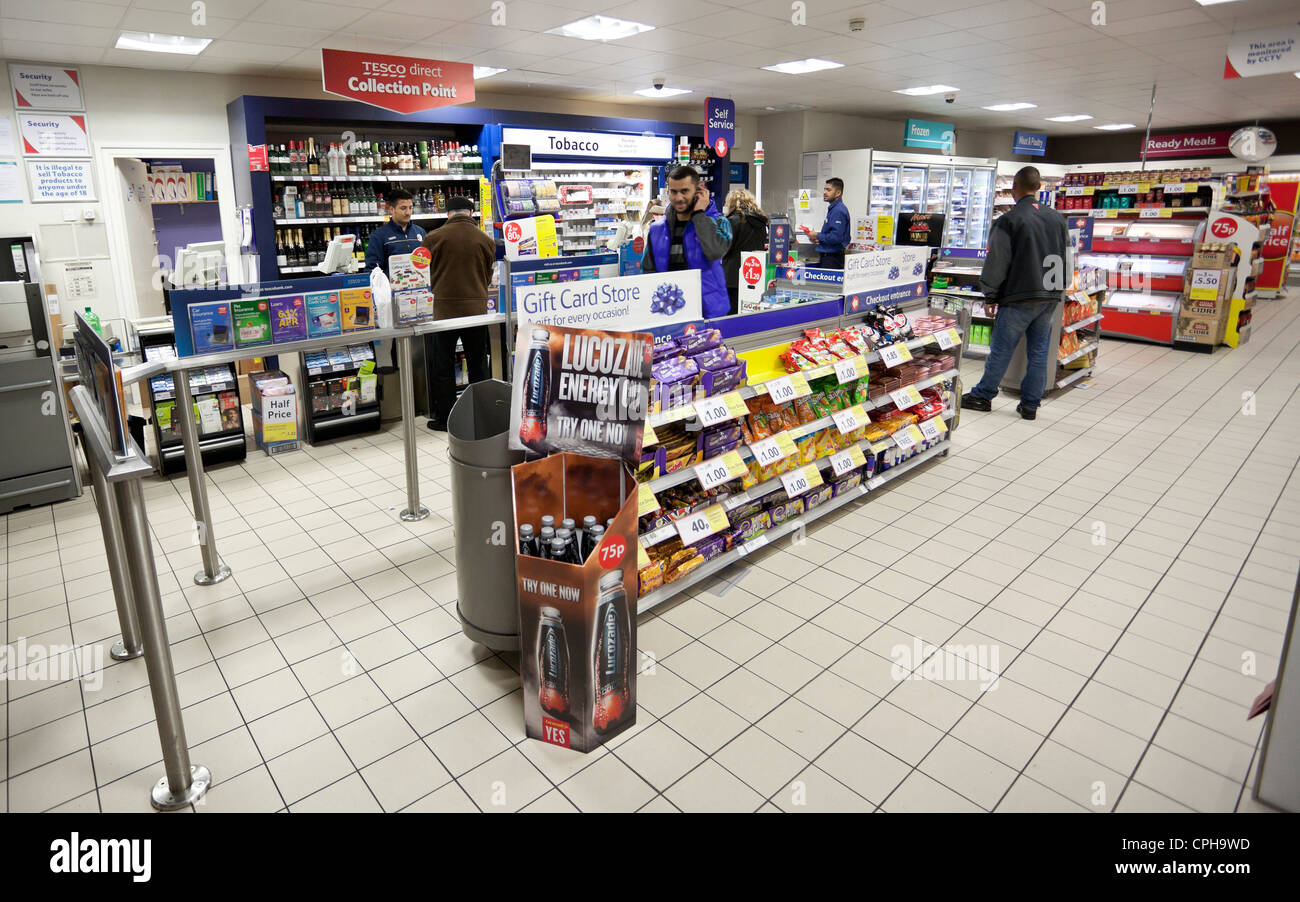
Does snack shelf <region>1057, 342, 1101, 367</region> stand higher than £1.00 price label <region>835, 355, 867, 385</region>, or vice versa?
£1.00 price label <region>835, 355, 867, 385</region>

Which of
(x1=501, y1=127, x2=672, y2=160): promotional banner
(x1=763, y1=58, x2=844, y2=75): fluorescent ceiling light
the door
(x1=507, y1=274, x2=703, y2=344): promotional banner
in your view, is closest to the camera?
(x1=507, y1=274, x2=703, y2=344): promotional banner

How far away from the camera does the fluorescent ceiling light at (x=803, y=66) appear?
28.3ft

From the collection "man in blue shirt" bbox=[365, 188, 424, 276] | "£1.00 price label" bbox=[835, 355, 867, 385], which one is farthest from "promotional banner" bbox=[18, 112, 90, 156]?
"£1.00 price label" bbox=[835, 355, 867, 385]

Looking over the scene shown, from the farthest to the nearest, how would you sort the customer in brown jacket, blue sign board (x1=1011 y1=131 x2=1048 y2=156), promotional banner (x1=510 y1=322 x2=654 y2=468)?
blue sign board (x1=1011 y1=131 x2=1048 y2=156)
the customer in brown jacket
promotional banner (x1=510 y1=322 x2=654 y2=468)

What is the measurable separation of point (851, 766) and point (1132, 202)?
10.5 m

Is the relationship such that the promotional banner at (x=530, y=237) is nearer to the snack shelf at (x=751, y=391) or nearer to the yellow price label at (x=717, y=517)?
the snack shelf at (x=751, y=391)

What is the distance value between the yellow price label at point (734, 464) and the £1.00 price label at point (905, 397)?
1601mm

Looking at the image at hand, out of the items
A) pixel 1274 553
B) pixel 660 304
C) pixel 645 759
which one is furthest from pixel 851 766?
pixel 1274 553

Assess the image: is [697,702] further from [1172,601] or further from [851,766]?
[1172,601]

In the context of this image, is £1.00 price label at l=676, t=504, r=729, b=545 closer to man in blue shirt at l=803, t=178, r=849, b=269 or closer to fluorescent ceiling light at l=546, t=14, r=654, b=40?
fluorescent ceiling light at l=546, t=14, r=654, b=40

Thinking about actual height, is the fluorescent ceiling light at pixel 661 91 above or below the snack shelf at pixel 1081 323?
above

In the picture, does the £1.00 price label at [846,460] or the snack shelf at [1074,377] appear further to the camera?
the snack shelf at [1074,377]

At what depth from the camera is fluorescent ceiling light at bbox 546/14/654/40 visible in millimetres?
6617

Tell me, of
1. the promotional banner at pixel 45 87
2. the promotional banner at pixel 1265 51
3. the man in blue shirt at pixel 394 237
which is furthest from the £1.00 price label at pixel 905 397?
the promotional banner at pixel 45 87
